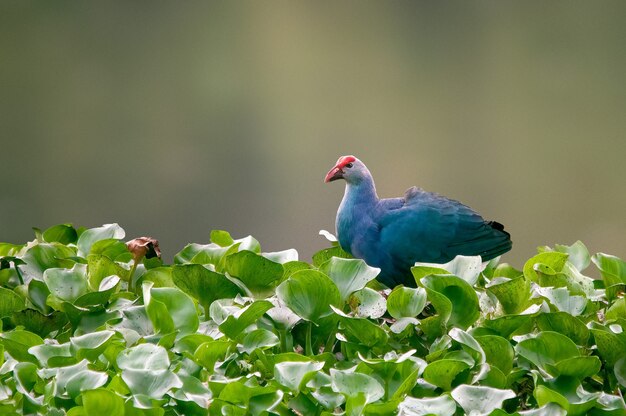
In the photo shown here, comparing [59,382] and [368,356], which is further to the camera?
[368,356]

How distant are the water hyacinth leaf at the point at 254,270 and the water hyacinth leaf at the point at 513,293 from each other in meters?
0.42

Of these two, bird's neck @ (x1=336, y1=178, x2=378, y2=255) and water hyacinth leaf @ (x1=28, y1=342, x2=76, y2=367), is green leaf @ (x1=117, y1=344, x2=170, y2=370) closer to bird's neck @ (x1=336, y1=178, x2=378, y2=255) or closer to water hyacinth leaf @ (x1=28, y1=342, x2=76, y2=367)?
water hyacinth leaf @ (x1=28, y1=342, x2=76, y2=367)

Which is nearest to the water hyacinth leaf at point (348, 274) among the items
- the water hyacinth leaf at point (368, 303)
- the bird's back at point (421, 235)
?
the water hyacinth leaf at point (368, 303)

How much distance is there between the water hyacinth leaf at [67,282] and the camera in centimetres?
168

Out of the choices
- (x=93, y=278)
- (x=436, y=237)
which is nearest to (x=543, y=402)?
(x=93, y=278)

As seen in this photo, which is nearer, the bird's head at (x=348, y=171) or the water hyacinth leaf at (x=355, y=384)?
the water hyacinth leaf at (x=355, y=384)

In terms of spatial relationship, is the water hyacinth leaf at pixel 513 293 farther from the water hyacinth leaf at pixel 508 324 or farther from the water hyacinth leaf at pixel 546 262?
the water hyacinth leaf at pixel 546 262

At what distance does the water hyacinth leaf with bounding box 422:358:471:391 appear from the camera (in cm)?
135

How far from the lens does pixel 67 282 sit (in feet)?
5.57

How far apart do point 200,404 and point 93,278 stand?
0.59 metres

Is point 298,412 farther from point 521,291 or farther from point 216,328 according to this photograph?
point 521,291

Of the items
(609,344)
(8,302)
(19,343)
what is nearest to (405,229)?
(609,344)

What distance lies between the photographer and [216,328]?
1.59 metres

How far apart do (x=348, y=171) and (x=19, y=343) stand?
1.31 m
